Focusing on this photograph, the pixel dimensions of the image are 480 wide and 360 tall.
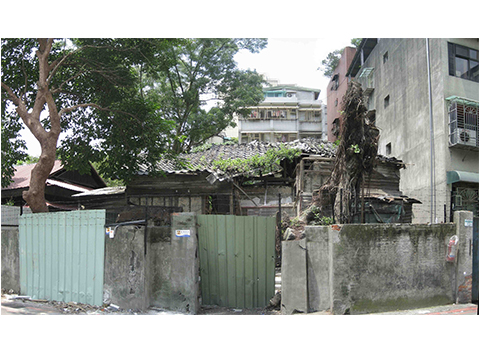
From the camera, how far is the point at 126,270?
232 inches

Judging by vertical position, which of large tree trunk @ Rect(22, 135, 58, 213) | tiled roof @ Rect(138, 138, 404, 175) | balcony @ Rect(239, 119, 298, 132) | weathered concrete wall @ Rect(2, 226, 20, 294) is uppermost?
balcony @ Rect(239, 119, 298, 132)

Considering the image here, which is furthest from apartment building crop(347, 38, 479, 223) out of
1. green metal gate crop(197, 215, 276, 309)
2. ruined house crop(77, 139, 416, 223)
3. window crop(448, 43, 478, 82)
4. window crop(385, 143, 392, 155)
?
green metal gate crop(197, 215, 276, 309)

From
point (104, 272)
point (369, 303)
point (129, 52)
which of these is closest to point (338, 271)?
point (369, 303)

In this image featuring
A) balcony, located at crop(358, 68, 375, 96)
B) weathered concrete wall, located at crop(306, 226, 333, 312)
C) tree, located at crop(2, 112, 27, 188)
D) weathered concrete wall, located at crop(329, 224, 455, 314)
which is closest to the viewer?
weathered concrete wall, located at crop(329, 224, 455, 314)

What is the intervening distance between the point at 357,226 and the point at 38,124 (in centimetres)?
614

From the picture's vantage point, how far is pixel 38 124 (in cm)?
751

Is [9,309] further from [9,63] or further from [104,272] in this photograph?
[9,63]

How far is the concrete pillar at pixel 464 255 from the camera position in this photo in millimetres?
5902

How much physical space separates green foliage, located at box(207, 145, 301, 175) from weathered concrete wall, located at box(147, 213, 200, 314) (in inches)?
159

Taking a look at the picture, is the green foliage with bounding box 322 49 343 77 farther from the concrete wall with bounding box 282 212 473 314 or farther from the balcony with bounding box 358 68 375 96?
the concrete wall with bounding box 282 212 473 314

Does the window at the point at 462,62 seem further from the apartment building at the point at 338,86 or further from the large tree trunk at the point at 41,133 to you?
the large tree trunk at the point at 41,133

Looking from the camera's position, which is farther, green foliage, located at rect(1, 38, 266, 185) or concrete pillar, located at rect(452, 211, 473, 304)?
green foliage, located at rect(1, 38, 266, 185)

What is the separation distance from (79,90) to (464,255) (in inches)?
326

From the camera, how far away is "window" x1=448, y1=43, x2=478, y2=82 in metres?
10.0
